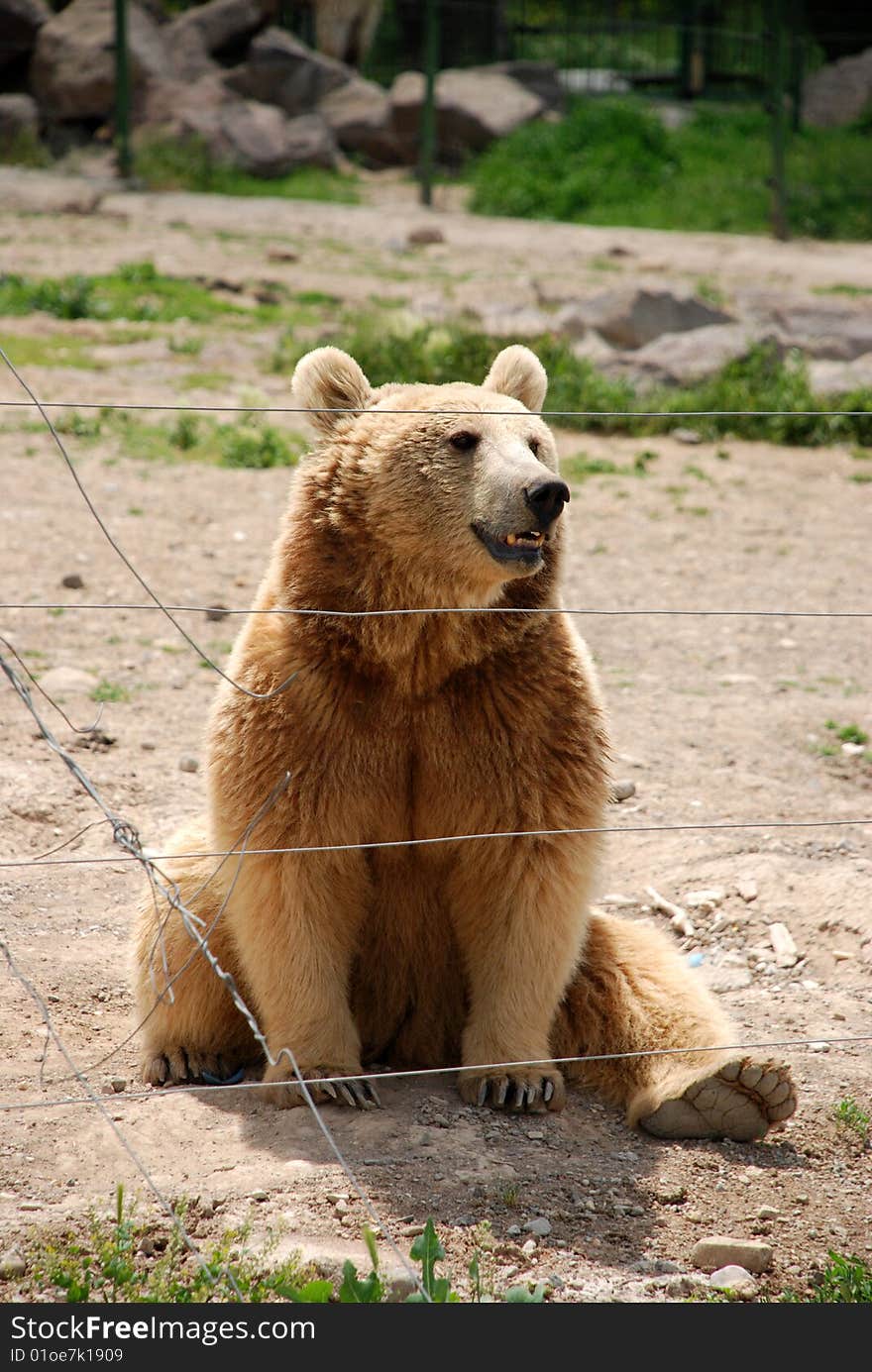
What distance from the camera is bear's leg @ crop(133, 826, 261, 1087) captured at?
13.5ft

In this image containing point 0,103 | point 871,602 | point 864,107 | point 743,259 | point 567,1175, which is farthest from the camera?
point 864,107

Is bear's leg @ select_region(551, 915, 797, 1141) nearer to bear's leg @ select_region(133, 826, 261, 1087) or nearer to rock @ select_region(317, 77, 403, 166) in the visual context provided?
bear's leg @ select_region(133, 826, 261, 1087)

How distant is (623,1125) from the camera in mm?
3982

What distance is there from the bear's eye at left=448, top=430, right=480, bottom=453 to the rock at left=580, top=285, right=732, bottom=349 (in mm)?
8863

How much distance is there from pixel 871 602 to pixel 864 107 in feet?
60.2

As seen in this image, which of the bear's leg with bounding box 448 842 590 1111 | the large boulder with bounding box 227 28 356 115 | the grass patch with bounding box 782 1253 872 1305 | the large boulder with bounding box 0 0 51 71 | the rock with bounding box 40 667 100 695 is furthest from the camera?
the large boulder with bounding box 227 28 356 115

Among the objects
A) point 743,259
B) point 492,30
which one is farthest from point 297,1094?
point 492,30

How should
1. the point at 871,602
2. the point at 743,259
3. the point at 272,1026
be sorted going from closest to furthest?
the point at 272,1026, the point at 871,602, the point at 743,259

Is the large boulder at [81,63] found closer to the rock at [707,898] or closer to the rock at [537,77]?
the rock at [537,77]

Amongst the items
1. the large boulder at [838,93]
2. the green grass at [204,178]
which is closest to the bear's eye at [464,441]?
the green grass at [204,178]

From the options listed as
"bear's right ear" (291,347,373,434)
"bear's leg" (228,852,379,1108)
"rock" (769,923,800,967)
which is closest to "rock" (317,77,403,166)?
"rock" (769,923,800,967)

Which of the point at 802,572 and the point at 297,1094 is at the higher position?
the point at 297,1094

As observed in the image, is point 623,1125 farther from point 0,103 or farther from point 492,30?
point 492,30

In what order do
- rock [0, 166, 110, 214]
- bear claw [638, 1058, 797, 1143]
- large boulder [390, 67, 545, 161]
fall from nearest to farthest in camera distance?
1. bear claw [638, 1058, 797, 1143]
2. rock [0, 166, 110, 214]
3. large boulder [390, 67, 545, 161]
